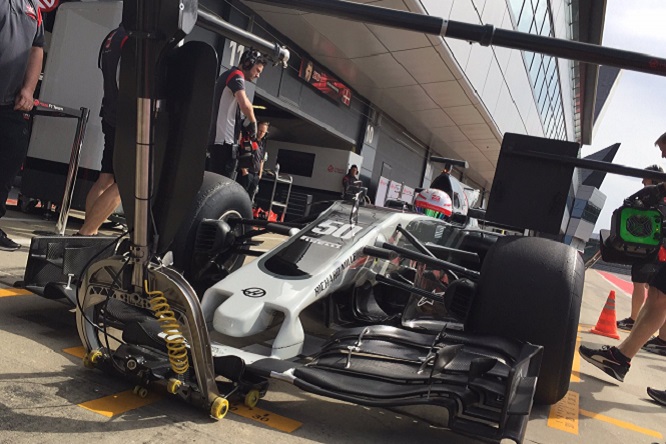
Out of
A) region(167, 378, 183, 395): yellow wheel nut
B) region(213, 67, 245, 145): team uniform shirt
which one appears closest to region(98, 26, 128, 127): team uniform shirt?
region(213, 67, 245, 145): team uniform shirt

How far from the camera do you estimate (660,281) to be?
10.4ft

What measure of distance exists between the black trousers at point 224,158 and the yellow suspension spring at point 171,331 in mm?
2766

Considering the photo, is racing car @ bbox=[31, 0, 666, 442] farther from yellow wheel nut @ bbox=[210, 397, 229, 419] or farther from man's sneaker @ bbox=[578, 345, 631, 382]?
man's sneaker @ bbox=[578, 345, 631, 382]

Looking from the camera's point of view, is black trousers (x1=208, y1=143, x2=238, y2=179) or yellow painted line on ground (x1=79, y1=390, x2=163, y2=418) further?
black trousers (x1=208, y1=143, x2=238, y2=179)

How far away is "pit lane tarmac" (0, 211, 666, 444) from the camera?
55.4 inches

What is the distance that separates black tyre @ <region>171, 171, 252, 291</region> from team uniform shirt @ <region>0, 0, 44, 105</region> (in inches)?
Result: 54.1

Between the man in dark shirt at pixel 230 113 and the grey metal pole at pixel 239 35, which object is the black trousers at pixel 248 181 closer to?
the man in dark shirt at pixel 230 113

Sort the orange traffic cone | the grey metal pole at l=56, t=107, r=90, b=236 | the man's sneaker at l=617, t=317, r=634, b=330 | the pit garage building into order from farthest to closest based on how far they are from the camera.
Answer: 1. the pit garage building
2. the man's sneaker at l=617, t=317, r=634, b=330
3. the orange traffic cone
4. the grey metal pole at l=56, t=107, r=90, b=236

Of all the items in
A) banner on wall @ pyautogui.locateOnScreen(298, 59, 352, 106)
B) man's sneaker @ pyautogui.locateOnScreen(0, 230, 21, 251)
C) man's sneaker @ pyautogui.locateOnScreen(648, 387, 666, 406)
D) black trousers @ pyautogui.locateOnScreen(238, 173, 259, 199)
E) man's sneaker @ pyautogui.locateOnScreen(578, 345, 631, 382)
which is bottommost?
man's sneaker @ pyautogui.locateOnScreen(648, 387, 666, 406)

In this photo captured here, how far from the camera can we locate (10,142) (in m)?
3.24

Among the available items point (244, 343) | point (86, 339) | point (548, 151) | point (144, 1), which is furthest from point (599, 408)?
point (144, 1)

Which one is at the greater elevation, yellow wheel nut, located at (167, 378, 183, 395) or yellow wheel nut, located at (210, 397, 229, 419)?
yellow wheel nut, located at (167, 378, 183, 395)

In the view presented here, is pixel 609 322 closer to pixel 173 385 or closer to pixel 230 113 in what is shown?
pixel 230 113

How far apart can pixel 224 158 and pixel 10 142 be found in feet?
4.70
